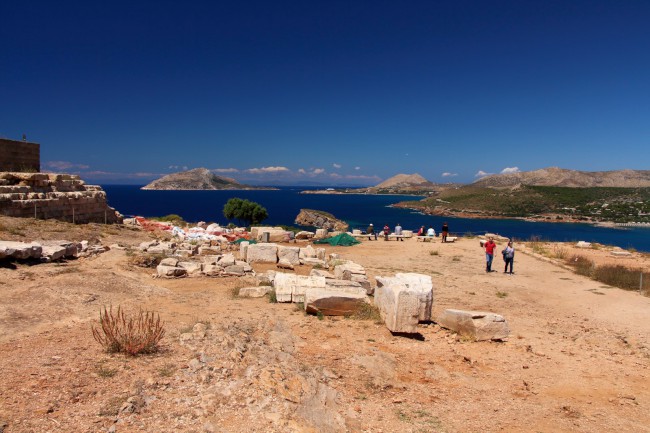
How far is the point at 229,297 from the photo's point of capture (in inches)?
435

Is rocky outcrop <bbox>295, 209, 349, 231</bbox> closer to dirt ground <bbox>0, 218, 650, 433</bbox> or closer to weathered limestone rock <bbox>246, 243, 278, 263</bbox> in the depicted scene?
weathered limestone rock <bbox>246, 243, 278, 263</bbox>

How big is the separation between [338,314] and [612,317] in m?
8.18

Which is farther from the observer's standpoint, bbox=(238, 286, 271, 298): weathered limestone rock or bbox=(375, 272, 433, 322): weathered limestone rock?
bbox=(238, 286, 271, 298): weathered limestone rock

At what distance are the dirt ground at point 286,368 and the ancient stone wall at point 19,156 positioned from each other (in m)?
13.6

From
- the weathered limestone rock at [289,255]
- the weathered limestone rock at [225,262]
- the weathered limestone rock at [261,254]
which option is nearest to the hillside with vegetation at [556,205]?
the weathered limestone rock at [289,255]

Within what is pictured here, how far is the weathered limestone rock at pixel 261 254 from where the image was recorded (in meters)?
16.7

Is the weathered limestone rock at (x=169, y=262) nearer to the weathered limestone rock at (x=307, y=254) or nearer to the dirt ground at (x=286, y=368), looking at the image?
the dirt ground at (x=286, y=368)

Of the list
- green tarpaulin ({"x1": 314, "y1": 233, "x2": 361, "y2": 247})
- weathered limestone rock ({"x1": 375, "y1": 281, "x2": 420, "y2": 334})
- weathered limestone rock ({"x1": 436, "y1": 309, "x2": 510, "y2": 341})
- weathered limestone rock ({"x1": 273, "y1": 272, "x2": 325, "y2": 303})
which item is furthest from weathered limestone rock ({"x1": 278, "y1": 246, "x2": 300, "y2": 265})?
weathered limestone rock ({"x1": 436, "y1": 309, "x2": 510, "y2": 341})

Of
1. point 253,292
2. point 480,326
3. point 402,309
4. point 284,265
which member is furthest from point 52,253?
point 480,326

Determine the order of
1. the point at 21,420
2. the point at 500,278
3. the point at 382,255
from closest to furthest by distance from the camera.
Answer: the point at 21,420 < the point at 500,278 < the point at 382,255

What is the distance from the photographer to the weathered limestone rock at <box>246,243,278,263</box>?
1673cm

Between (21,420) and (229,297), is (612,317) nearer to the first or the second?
(229,297)

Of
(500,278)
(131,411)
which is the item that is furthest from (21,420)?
(500,278)

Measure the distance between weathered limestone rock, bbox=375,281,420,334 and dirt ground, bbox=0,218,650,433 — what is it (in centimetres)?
28
